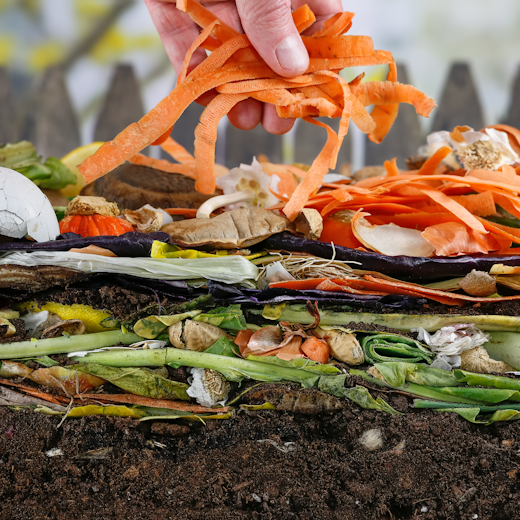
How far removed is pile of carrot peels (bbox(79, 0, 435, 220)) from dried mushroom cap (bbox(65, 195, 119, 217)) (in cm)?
7

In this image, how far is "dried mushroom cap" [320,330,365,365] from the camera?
1.03 m

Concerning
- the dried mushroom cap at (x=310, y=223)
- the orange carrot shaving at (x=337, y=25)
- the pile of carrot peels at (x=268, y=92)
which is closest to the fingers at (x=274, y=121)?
the pile of carrot peels at (x=268, y=92)

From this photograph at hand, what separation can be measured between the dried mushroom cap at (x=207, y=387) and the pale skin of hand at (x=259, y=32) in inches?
30.0

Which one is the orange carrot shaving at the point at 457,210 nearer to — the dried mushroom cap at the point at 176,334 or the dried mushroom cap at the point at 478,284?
the dried mushroom cap at the point at 478,284

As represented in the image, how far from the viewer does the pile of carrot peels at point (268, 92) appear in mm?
1150

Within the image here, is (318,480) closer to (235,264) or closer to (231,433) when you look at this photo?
(231,433)

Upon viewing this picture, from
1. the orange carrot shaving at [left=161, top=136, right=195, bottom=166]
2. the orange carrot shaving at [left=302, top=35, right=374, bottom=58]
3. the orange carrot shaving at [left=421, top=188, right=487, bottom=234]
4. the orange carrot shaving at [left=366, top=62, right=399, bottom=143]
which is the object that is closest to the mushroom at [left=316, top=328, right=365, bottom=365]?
the orange carrot shaving at [left=421, top=188, right=487, bottom=234]

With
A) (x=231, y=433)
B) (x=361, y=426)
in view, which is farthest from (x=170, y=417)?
(x=361, y=426)

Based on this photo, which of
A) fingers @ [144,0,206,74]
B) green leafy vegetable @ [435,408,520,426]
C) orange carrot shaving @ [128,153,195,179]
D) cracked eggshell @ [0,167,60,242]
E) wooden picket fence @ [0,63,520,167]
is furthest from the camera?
wooden picket fence @ [0,63,520,167]

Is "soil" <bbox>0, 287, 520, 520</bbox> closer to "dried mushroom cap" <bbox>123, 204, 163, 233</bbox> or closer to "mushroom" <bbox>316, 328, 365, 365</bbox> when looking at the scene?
"mushroom" <bbox>316, 328, 365, 365</bbox>

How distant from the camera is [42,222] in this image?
1098 millimetres

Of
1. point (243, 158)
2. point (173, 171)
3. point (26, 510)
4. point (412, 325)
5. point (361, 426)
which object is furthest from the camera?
point (243, 158)

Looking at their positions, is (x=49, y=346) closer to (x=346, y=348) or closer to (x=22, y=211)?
(x=22, y=211)

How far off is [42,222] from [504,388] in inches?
43.0
